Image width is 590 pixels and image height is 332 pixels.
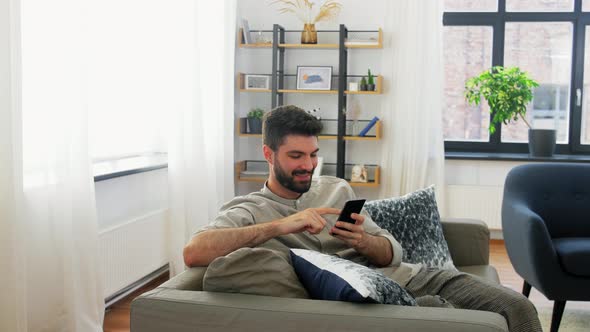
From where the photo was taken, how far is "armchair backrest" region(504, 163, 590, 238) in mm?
3881

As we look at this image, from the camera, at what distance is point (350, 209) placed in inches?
89.4

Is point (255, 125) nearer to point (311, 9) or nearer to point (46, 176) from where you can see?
point (311, 9)

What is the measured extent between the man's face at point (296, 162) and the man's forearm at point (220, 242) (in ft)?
1.00

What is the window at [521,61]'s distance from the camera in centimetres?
598

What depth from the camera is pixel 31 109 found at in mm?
3041

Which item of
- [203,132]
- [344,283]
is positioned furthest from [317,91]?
[344,283]

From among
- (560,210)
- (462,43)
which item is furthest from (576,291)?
(462,43)

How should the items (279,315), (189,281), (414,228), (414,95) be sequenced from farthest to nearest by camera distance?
1. (414,95)
2. (414,228)
3. (189,281)
4. (279,315)

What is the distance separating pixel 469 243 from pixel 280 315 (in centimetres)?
165

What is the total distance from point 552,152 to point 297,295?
4360 mm

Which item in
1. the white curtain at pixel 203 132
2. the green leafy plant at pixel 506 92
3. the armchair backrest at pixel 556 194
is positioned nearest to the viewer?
the armchair backrest at pixel 556 194

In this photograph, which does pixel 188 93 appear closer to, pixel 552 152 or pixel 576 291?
pixel 576 291

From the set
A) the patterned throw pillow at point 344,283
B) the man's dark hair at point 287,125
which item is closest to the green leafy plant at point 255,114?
the man's dark hair at point 287,125

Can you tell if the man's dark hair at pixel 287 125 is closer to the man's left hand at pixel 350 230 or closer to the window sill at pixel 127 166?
the man's left hand at pixel 350 230
